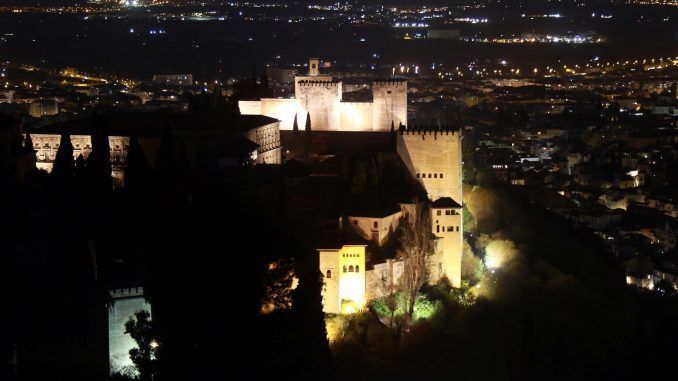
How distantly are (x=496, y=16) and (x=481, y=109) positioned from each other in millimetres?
79008

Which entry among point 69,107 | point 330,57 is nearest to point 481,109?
point 330,57

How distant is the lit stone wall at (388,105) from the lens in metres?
44.9

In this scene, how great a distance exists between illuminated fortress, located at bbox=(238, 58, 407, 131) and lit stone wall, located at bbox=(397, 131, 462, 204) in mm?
7692

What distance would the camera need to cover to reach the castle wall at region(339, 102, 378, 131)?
4522 centimetres

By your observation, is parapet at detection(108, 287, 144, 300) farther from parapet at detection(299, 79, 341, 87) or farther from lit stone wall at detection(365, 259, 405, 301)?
parapet at detection(299, 79, 341, 87)

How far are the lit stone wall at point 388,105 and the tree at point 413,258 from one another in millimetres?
11909

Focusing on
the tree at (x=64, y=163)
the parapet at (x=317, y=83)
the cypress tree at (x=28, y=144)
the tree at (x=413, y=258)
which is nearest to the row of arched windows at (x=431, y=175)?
the tree at (x=413, y=258)

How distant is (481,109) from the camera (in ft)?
355

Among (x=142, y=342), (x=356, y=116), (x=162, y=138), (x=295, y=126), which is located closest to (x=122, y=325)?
(x=142, y=342)

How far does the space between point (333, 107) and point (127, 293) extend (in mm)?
23111

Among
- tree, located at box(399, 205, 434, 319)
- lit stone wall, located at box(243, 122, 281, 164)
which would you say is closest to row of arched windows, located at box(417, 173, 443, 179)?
tree, located at box(399, 205, 434, 319)

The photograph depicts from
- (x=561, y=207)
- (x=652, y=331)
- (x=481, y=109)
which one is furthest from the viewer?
(x=481, y=109)

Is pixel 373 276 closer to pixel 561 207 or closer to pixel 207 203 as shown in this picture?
pixel 207 203

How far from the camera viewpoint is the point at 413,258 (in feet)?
106
